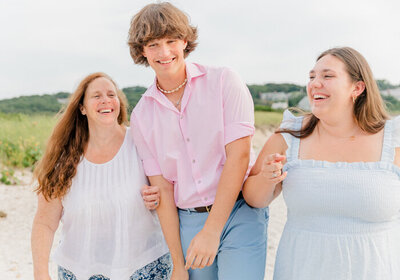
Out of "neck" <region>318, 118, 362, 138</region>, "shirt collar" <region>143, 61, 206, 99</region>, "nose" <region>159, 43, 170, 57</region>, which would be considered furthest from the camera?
"shirt collar" <region>143, 61, 206, 99</region>

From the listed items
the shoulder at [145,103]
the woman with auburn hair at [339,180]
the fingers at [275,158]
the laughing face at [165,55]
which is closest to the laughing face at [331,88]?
the woman with auburn hair at [339,180]

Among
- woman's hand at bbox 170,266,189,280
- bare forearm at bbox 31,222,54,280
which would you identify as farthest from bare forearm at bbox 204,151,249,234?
bare forearm at bbox 31,222,54,280

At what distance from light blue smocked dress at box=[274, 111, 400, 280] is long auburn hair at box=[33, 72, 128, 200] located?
1.54m

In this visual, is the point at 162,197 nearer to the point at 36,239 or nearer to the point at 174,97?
the point at 174,97

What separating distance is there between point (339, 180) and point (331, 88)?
19.9 inches

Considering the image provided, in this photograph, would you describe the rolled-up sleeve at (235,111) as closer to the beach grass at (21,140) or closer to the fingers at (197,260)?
the fingers at (197,260)

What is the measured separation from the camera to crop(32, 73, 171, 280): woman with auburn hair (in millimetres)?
2930

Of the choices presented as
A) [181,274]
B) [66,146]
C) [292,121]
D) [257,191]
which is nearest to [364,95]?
[292,121]

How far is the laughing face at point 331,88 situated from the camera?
2.39 metres

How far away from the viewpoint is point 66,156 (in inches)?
123

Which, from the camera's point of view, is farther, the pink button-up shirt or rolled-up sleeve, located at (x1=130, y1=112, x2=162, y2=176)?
rolled-up sleeve, located at (x1=130, y1=112, x2=162, y2=176)

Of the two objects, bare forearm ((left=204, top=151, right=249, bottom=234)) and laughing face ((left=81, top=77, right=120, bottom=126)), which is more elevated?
laughing face ((left=81, top=77, right=120, bottom=126))

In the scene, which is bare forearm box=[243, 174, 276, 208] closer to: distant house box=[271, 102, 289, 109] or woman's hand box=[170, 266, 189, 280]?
woman's hand box=[170, 266, 189, 280]

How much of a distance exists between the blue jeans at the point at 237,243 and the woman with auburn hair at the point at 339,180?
6.7 inches
